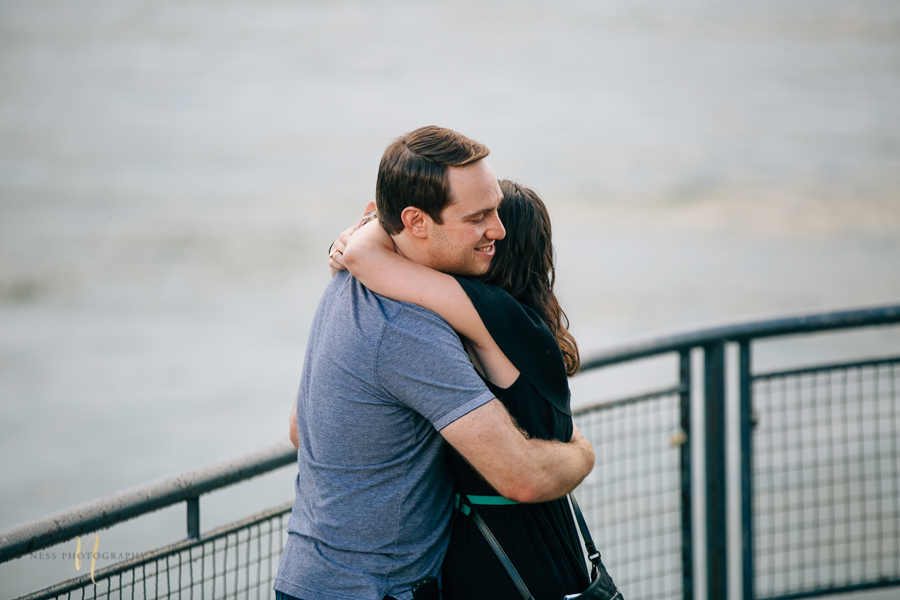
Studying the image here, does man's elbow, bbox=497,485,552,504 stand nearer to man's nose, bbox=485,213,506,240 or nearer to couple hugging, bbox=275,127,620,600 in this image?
couple hugging, bbox=275,127,620,600

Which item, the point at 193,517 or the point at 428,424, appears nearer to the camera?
the point at 428,424

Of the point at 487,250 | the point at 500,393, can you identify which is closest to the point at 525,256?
the point at 487,250

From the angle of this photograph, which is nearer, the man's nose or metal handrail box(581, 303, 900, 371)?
the man's nose

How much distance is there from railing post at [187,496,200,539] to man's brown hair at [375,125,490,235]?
83 centimetres

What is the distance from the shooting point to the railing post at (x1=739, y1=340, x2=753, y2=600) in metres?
3.04

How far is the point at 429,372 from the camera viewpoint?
168cm

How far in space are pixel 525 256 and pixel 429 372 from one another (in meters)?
0.44

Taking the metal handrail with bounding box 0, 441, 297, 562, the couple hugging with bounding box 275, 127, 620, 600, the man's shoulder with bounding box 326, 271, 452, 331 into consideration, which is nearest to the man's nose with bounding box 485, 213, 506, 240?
the couple hugging with bounding box 275, 127, 620, 600

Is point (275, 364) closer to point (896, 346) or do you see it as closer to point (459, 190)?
point (896, 346)

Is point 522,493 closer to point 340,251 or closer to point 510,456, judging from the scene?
point 510,456

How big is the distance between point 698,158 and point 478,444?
1495 cm

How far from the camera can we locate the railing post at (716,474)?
3016mm

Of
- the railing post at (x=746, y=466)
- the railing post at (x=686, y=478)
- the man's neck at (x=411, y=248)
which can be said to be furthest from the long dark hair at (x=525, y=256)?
the railing post at (x=746, y=466)

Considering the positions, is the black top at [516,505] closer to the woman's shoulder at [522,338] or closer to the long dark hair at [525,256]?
the woman's shoulder at [522,338]
